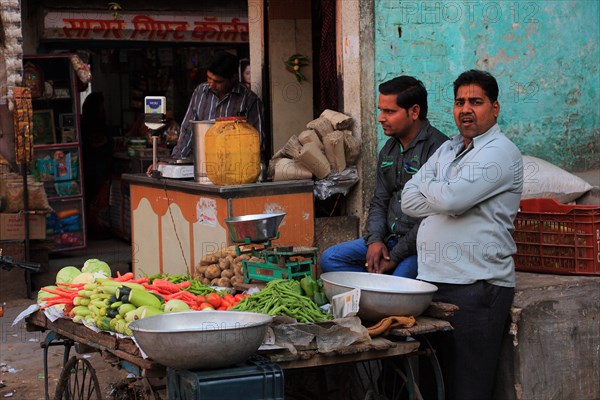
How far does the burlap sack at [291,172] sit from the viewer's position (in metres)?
6.72

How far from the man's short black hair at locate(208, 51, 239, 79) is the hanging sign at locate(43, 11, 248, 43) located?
365cm

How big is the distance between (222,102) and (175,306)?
10.7 feet

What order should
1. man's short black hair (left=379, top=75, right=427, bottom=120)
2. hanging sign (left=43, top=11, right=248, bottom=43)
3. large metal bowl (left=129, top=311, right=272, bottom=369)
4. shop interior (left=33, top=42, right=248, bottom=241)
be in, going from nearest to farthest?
large metal bowl (left=129, top=311, right=272, bottom=369) → man's short black hair (left=379, top=75, right=427, bottom=120) → hanging sign (left=43, top=11, right=248, bottom=43) → shop interior (left=33, top=42, right=248, bottom=241)

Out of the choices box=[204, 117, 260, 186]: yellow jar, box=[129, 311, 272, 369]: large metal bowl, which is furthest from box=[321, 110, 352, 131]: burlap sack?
box=[129, 311, 272, 369]: large metal bowl

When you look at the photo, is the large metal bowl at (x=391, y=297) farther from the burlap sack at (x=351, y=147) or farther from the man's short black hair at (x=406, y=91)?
the burlap sack at (x=351, y=147)

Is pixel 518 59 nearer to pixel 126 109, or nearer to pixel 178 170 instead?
pixel 178 170

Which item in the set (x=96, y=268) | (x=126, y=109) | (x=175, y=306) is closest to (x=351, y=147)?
(x=96, y=268)

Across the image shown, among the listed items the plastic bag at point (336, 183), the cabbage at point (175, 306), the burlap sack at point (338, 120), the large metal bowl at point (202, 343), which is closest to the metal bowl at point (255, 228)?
the cabbage at point (175, 306)

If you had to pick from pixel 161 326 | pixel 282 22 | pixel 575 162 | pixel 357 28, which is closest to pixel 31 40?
pixel 282 22

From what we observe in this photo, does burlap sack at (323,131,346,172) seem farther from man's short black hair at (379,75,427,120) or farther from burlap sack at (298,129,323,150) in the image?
man's short black hair at (379,75,427,120)

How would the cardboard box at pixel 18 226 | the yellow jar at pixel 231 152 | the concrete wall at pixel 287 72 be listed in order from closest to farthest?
1. the yellow jar at pixel 231 152
2. the concrete wall at pixel 287 72
3. the cardboard box at pixel 18 226

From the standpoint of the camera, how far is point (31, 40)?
33.7ft

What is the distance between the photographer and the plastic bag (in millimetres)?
6840

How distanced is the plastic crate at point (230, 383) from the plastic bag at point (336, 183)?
2903 mm
